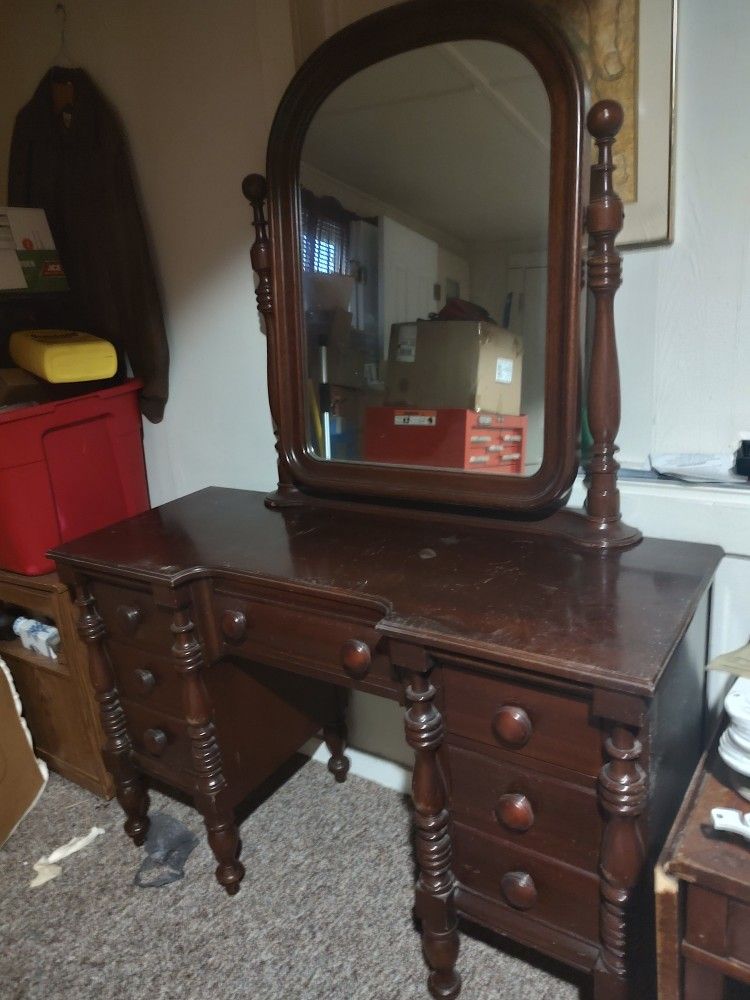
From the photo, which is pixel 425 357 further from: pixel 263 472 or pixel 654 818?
pixel 654 818

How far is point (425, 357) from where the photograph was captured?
121 centimetres

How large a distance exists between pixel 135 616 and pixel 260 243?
770 mm

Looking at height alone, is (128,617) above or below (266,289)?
below

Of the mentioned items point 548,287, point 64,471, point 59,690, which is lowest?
point 59,690

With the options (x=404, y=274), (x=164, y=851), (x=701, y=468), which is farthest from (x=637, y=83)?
(x=164, y=851)

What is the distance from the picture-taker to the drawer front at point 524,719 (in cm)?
82

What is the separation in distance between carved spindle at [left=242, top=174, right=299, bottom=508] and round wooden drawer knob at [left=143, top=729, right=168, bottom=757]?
52cm

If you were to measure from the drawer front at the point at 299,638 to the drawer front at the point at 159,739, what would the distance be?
276 millimetres

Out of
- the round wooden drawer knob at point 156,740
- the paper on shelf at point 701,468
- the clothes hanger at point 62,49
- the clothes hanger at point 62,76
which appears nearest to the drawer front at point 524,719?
the paper on shelf at point 701,468

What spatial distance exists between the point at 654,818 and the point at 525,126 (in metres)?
1.02

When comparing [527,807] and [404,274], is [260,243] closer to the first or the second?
[404,274]

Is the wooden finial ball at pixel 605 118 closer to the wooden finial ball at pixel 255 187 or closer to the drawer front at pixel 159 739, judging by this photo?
the wooden finial ball at pixel 255 187

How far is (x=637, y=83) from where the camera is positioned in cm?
101

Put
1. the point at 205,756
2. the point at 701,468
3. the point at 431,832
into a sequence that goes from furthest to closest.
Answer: the point at 205,756 → the point at 701,468 → the point at 431,832
